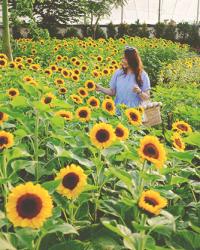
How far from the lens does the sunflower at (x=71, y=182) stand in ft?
5.58

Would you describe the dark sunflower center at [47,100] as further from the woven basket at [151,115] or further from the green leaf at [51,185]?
the woven basket at [151,115]

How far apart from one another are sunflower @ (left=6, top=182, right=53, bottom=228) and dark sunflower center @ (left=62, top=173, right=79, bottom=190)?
0.74 ft

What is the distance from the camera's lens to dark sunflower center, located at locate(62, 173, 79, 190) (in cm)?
171

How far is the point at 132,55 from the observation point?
201 inches

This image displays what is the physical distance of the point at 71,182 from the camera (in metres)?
1.72

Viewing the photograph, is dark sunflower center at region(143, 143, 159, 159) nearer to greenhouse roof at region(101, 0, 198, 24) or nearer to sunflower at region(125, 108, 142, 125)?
sunflower at region(125, 108, 142, 125)

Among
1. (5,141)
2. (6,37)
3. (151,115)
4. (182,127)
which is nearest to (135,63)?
(151,115)

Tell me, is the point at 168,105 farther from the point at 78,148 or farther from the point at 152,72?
the point at 152,72

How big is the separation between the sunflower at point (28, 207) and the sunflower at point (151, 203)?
303 mm

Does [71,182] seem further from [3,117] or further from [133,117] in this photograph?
[133,117]

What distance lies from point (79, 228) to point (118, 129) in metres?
0.65

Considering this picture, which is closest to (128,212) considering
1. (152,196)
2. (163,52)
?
(152,196)

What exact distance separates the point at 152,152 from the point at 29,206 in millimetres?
619

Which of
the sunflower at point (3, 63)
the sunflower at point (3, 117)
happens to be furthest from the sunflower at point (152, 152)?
the sunflower at point (3, 63)
